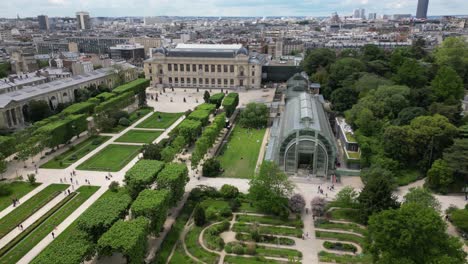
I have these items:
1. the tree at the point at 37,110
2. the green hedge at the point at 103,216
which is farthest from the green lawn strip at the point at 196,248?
the tree at the point at 37,110

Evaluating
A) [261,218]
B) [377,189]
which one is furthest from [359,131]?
[261,218]

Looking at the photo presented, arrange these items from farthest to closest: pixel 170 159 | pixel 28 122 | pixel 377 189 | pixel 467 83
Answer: pixel 467 83, pixel 28 122, pixel 170 159, pixel 377 189

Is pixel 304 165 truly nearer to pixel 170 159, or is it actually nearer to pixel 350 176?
pixel 350 176

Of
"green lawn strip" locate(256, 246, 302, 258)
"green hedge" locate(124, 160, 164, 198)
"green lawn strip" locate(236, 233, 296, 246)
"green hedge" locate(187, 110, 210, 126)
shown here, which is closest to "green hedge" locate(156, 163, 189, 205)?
"green hedge" locate(124, 160, 164, 198)

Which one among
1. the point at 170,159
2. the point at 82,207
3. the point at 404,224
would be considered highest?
the point at 404,224

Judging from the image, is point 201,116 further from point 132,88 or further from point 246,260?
point 246,260

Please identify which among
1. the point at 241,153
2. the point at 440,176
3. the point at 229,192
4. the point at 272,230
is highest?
the point at 440,176

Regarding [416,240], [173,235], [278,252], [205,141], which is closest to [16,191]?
[173,235]

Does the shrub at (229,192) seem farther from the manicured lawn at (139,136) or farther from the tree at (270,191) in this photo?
the manicured lawn at (139,136)

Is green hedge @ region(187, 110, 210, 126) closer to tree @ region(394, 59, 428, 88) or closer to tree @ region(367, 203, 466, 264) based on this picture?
tree @ region(394, 59, 428, 88)
